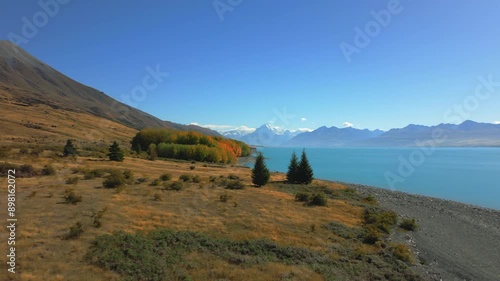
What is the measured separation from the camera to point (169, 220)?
1062 inches

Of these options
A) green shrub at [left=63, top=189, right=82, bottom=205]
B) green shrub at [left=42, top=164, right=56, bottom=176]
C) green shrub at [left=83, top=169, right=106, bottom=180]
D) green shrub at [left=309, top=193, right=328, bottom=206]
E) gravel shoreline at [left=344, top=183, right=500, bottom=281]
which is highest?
green shrub at [left=42, top=164, right=56, bottom=176]

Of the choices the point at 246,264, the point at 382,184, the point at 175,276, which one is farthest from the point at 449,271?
the point at 382,184

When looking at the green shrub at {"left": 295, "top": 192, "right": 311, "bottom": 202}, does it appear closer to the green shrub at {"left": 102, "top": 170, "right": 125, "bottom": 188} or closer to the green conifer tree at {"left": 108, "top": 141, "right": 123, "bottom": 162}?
the green shrub at {"left": 102, "top": 170, "right": 125, "bottom": 188}

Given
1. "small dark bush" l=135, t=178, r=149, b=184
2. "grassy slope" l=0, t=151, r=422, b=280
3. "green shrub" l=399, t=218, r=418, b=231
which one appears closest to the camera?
"grassy slope" l=0, t=151, r=422, b=280

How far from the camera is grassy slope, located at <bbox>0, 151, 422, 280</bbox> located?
690 inches

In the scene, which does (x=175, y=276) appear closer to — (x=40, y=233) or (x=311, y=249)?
(x=40, y=233)

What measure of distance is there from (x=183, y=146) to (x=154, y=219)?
91.3m

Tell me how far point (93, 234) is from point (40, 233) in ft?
10.3

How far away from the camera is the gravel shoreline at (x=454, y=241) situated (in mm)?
24469

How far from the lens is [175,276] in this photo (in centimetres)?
1722

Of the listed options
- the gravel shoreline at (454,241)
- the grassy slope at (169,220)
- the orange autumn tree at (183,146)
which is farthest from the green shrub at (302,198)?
the orange autumn tree at (183,146)

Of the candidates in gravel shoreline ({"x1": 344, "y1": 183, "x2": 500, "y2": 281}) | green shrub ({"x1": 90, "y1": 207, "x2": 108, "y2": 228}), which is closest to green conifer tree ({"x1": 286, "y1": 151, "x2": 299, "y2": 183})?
gravel shoreline ({"x1": 344, "y1": 183, "x2": 500, "y2": 281})

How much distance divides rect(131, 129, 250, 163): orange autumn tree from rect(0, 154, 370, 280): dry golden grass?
67413mm

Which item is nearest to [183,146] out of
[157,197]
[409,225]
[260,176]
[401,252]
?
[260,176]
